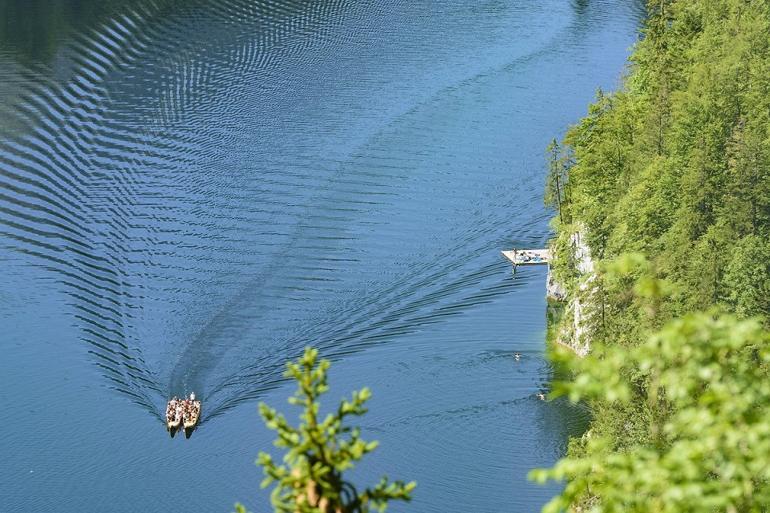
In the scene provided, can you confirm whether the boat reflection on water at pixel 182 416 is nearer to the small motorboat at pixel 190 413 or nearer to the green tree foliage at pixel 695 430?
the small motorboat at pixel 190 413

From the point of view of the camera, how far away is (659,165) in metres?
51.3

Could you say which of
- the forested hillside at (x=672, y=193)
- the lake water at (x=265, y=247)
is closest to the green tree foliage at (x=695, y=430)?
the forested hillside at (x=672, y=193)

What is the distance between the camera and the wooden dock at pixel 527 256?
6153cm

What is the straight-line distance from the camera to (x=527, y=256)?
6203cm

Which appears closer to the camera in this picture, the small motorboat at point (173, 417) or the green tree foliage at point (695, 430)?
the green tree foliage at point (695, 430)

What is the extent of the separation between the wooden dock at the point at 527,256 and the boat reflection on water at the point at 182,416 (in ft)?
59.5

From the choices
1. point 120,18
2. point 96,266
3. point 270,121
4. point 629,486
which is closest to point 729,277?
point 96,266

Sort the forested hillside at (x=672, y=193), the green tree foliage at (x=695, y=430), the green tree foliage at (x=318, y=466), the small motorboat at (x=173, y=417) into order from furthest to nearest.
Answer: the small motorboat at (x=173, y=417), the forested hillside at (x=672, y=193), the green tree foliage at (x=318, y=466), the green tree foliage at (x=695, y=430)

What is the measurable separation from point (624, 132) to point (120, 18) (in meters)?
44.5

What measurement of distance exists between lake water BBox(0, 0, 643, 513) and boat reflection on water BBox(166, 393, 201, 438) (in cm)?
52

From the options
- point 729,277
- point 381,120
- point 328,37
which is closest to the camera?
point 729,277

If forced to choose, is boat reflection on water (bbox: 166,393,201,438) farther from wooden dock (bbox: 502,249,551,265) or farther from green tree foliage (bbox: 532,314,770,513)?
green tree foliage (bbox: 532,314,770,513)

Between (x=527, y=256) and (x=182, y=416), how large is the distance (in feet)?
65.0

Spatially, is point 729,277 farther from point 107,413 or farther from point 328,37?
point 328,37
